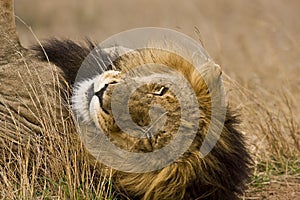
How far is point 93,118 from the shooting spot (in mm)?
3584

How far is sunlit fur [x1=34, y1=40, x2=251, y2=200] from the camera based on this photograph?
3.52 meters

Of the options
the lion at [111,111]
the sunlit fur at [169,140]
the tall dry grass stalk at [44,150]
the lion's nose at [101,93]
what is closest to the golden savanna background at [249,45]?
the lion at [111,111]

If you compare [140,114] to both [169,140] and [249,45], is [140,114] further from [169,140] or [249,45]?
[249,45]

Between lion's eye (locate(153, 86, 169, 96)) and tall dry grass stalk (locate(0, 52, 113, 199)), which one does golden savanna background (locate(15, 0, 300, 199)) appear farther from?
lion's eye (locate(153, 86, 169, 96))

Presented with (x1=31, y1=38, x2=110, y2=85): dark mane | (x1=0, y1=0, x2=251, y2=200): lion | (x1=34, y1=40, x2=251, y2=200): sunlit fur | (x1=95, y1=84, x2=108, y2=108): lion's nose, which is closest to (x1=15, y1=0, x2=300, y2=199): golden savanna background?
(x1=31, y1=38, x2=110, y2=85): dark mane

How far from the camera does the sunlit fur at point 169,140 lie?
11.6ft

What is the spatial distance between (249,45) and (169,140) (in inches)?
233

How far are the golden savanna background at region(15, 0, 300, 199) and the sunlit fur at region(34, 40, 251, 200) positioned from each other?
79 cm

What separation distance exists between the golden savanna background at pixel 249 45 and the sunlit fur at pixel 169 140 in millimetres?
794

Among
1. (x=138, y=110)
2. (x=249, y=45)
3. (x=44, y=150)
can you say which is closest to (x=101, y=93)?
(x=138, y=110)

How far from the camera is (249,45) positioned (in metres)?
9.28

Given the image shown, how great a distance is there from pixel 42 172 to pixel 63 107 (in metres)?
0.36

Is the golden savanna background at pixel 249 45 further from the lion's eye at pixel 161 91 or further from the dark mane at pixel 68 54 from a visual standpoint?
the lion's eye at pixel 161 91

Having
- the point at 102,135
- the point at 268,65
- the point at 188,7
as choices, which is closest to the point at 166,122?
the point at 102,135
